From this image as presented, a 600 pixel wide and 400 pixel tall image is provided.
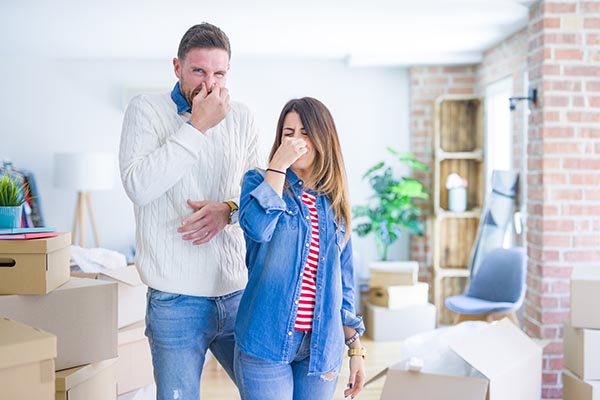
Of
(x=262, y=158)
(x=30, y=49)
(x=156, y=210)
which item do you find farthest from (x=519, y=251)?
(x=30, y=49)

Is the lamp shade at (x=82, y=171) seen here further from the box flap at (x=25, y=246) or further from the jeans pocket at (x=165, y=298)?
the jeans pocket at (x=165, y=298)

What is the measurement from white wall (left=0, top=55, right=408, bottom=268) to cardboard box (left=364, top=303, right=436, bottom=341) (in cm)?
99

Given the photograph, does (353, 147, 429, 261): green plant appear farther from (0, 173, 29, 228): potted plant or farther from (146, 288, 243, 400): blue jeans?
(146, 288, 243, 400): blue jeans

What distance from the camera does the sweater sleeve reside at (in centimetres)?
182

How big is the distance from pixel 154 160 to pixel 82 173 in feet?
15.2

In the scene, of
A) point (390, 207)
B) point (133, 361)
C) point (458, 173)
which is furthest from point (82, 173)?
point (133, 361)

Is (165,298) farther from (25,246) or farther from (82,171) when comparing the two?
(82,171)

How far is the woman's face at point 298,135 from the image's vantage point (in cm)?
192

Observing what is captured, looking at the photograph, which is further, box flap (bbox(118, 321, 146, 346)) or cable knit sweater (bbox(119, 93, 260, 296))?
box flap (bbox(118, 321, 146, 346))

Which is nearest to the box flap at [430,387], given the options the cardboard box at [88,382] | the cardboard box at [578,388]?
the cardboard box at [578,388]

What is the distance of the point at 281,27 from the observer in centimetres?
518

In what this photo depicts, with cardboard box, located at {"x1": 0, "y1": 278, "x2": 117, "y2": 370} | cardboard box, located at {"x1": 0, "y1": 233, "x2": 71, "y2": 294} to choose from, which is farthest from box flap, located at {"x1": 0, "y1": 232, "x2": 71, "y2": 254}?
cardboard box, located at {"x1": 0, "y1": 278, "x2": 117, "y2": 370}

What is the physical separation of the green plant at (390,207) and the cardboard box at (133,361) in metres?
3.09

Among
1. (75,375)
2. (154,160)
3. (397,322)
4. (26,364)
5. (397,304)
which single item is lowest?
(397,322)
